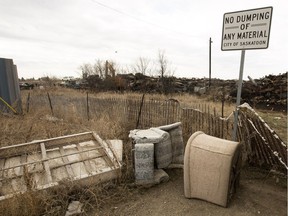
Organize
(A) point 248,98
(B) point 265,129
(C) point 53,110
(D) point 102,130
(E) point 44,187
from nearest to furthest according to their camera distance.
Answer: (E) point 44,187, (B) point 265,129, (D) point 102,130, (C) point 53,110, (A) point 248,98

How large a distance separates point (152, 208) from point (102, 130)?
324 centimetres

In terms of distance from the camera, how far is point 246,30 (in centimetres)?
318

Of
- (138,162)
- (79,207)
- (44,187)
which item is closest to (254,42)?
(138,162)

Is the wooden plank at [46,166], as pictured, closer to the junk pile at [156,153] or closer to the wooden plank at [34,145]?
the wooden plank at [34,145]

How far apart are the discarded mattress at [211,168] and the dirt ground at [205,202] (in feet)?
0.50

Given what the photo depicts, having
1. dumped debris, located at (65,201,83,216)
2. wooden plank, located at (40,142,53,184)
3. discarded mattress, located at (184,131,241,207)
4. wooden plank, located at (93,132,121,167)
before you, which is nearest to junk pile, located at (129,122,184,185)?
wooden plank, located at (93,132,121,167)

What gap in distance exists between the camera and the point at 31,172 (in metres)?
3.60

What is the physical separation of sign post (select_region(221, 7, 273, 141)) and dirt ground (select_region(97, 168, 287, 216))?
6.36 feet

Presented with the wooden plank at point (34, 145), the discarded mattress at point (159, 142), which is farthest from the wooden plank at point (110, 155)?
the wooden plank at point (34, 145)

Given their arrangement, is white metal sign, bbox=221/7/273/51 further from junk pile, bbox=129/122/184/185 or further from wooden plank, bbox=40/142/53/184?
wooden plank, bbox=40/142/53/184

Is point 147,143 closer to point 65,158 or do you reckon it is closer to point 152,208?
point 152,208

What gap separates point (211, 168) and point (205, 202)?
595 millimetres

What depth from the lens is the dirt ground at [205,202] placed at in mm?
2912

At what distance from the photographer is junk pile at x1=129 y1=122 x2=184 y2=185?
3596 mm
